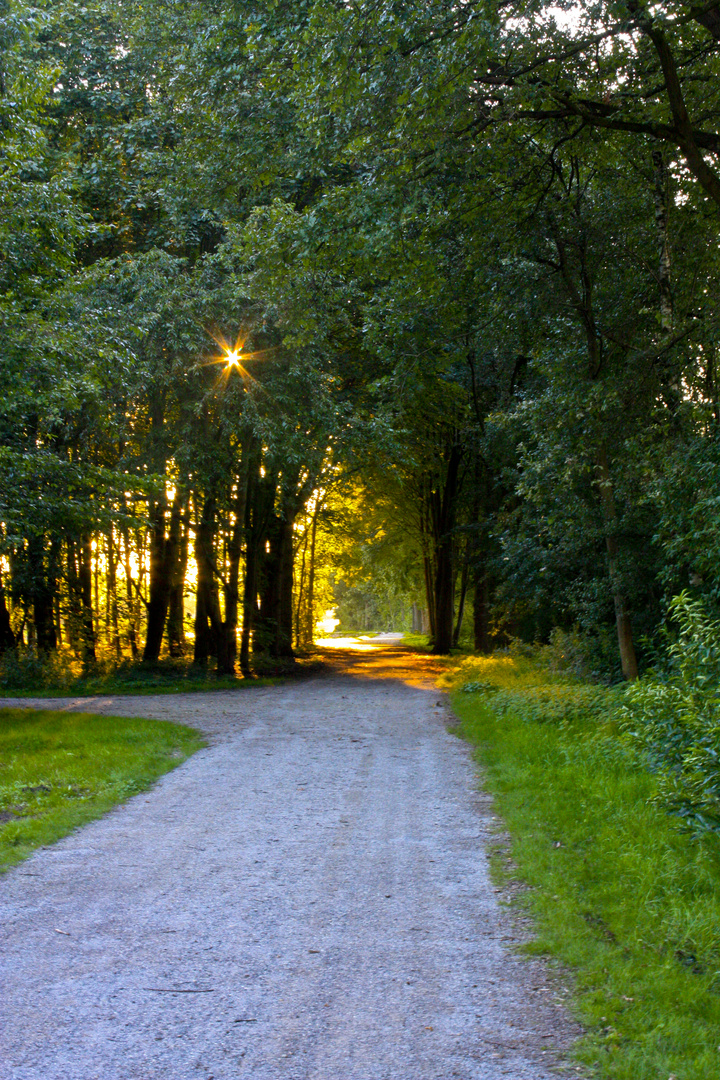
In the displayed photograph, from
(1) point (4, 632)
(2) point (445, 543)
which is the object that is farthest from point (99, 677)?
(2) point (445, 543)

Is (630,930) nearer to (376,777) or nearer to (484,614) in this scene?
(376,777)

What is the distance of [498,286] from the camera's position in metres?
13.6

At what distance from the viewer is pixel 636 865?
547cm

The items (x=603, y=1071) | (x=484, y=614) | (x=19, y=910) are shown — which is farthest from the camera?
(x=484, y=614)

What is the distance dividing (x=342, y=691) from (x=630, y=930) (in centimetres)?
1421

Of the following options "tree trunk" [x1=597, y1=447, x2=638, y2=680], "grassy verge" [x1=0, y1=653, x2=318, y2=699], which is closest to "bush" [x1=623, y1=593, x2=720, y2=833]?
"tree trunk" [x1=597, y1=447, x2=638, y2=680]

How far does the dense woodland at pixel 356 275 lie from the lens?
9281 mm

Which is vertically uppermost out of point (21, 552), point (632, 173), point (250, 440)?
point (632, 173)

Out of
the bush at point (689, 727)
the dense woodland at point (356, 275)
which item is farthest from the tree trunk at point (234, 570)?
the bush at point (689, 727)

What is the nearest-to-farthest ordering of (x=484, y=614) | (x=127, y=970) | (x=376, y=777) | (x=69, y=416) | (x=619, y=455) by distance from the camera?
(x=127, y=970), (x=376, y=777), (x=619, y=455), (x=69, y=416), (x=484, y=614)

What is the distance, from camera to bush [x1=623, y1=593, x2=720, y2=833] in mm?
5246

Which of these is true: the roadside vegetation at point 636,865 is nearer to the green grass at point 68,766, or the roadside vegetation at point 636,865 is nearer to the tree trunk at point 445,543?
the green grass at point 68,766

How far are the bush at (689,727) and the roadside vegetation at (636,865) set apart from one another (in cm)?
1

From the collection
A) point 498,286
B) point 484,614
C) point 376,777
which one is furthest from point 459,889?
point 484,614
